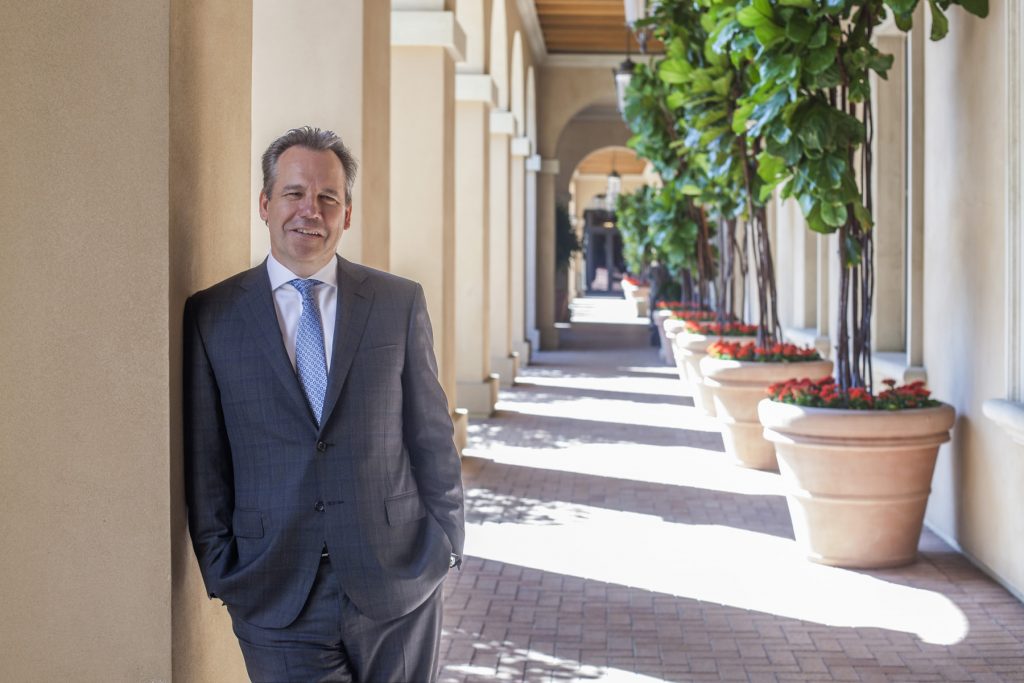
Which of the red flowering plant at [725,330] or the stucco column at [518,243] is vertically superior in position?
the stucco column at [518,243]

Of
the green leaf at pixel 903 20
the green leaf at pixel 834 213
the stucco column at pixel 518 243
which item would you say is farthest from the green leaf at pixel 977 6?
the stucco column at pixel 518 243

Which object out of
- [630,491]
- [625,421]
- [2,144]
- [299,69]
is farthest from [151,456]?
[625,421]

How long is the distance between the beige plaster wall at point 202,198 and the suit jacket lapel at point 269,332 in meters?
0.23

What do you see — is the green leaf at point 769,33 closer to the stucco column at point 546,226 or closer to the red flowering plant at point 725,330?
the red flowering plant at point 725,330

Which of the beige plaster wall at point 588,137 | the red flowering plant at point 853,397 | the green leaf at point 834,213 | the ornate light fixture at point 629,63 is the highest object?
the beige plaster wall at point 588,137

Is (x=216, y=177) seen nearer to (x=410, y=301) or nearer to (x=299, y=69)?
(x=410, y=301)

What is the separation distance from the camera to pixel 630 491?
26.0ft

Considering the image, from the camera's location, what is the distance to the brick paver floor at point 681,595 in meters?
4.38

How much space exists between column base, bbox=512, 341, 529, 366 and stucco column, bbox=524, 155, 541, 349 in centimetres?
146

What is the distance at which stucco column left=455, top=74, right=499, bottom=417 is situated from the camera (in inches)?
448

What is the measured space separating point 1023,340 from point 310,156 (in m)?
3.88

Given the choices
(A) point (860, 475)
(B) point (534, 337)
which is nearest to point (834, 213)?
(A) point (860, 475)

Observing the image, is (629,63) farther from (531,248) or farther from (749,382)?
(531,248)

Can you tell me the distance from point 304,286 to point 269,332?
0.14 m
